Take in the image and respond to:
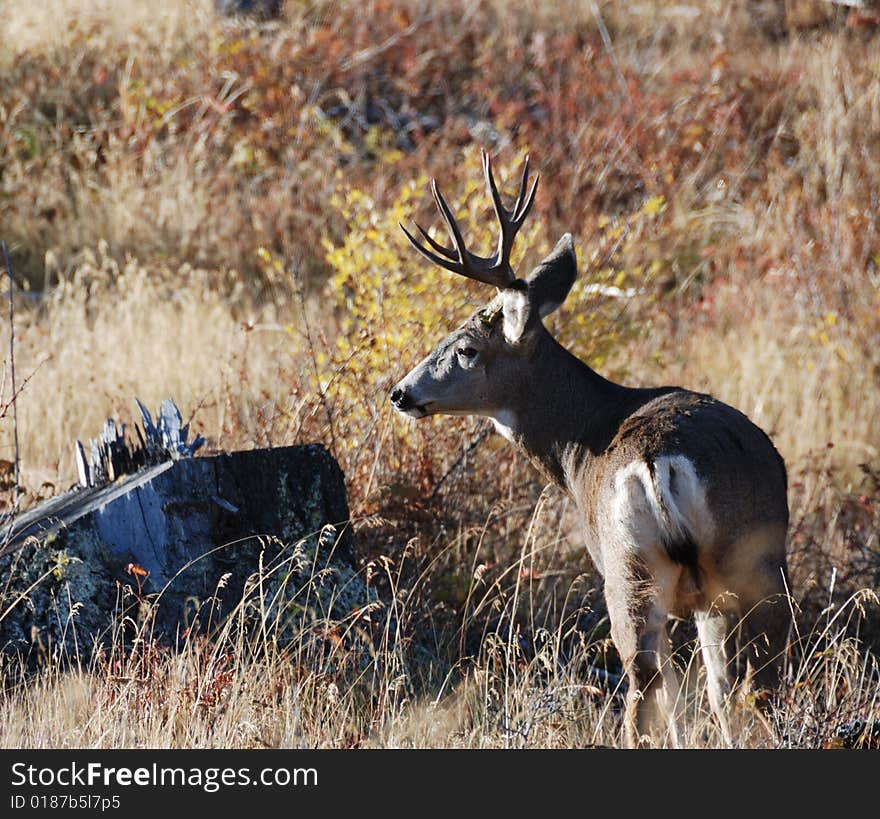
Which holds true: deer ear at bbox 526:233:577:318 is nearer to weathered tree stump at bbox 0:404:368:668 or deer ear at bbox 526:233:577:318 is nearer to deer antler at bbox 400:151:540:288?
deer antler at bbox 400:151:540:288

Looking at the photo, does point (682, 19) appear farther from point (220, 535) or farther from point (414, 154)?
point (220, 535)

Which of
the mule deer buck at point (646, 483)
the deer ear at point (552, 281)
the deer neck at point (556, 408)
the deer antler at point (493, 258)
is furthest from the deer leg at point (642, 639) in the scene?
the deer antler at point (493, 258)

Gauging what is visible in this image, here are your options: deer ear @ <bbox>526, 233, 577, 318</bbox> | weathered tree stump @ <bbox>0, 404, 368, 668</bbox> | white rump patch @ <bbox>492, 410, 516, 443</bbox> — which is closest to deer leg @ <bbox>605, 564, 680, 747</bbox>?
white rump patch @ <bbox>492, 410, 516, 443</bbox>

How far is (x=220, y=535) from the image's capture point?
5.17 metres

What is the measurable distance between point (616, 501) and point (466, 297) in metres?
2.57

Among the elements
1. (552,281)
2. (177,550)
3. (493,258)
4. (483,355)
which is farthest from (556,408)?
(177,550)

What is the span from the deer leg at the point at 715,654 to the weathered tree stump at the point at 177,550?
141 cm

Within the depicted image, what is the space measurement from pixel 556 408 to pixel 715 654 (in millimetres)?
1141

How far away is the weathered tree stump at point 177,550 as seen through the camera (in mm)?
4938

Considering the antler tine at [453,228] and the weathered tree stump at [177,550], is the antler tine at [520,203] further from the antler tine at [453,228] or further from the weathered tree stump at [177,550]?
the weathered tree stump at [177,550]

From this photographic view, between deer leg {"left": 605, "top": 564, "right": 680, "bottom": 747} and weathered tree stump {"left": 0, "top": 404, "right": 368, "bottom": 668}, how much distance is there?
42.7 inches

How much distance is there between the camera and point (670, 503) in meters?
4.36

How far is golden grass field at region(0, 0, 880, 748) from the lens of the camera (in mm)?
4836

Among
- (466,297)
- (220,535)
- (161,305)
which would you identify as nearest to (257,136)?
(161,305)
